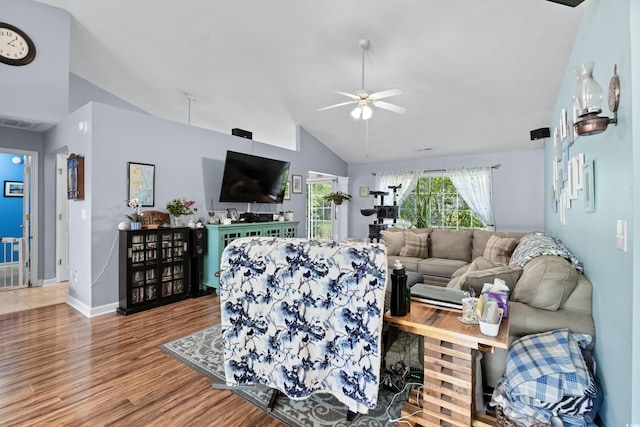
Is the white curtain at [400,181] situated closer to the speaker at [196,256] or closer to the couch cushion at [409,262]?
the couch cushion at [409,262]

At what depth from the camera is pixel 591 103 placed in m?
1.26

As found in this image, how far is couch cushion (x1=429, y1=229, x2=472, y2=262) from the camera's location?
4586mm

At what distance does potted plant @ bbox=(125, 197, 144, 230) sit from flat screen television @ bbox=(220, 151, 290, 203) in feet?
3.79

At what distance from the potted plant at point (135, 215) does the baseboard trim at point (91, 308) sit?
0.93 m

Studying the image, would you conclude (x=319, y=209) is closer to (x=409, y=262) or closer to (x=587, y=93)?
(x=409, y=262)

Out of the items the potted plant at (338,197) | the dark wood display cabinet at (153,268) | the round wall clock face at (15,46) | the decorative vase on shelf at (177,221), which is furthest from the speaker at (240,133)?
the potted plant at (338,197)

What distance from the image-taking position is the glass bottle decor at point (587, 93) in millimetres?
1250

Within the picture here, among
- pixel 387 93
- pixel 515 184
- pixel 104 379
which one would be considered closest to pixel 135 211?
pixel 104 379

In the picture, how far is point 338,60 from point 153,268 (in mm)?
3430

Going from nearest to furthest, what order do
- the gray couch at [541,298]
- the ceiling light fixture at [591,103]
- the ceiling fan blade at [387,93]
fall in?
1. the ceiling light fixture at [591,103]
2. the gray couch at [541,298]
3. the ceiling fan blade at [387,93]

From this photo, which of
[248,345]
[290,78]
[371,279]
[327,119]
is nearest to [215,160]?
[290,78]

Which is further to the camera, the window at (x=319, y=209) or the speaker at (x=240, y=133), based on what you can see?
the window at (x=319, y=209)

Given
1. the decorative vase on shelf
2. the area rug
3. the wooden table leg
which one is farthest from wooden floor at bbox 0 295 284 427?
the decorative vase on shelf

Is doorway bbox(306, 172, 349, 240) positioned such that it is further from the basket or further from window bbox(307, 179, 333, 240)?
the basket
